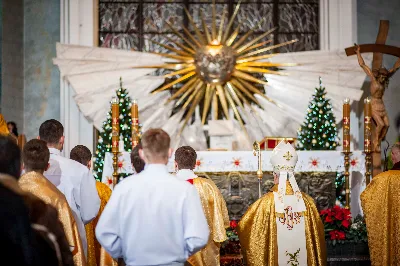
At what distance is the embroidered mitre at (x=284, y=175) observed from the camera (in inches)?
278

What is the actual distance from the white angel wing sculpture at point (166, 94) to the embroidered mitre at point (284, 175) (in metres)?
6.46

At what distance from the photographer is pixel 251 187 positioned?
37.2 ft

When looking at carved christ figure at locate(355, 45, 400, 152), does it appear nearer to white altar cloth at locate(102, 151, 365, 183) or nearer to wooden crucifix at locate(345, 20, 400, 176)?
wooden crucifix at locate(345, 20, 400, 176)

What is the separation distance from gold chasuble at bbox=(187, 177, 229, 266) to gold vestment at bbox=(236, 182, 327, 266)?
0.20 meters

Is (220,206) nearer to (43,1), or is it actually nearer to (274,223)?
(274,223)

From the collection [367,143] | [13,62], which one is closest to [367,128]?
[367,143]

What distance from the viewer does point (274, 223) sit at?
7164 mm

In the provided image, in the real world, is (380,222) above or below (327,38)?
below

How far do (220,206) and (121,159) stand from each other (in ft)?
12.9

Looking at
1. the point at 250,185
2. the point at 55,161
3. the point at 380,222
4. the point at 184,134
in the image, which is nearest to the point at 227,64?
the point at 184,134

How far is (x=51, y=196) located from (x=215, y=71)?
904 centimetres

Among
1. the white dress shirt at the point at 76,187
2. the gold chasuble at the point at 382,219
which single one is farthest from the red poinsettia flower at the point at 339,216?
the white dress shirt at the point at 76,187

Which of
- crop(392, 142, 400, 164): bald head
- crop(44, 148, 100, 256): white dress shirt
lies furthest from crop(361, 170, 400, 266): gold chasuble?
crop(44, 148, 100, 256): white dress shirt

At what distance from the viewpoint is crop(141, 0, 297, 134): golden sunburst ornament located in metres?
13.7
